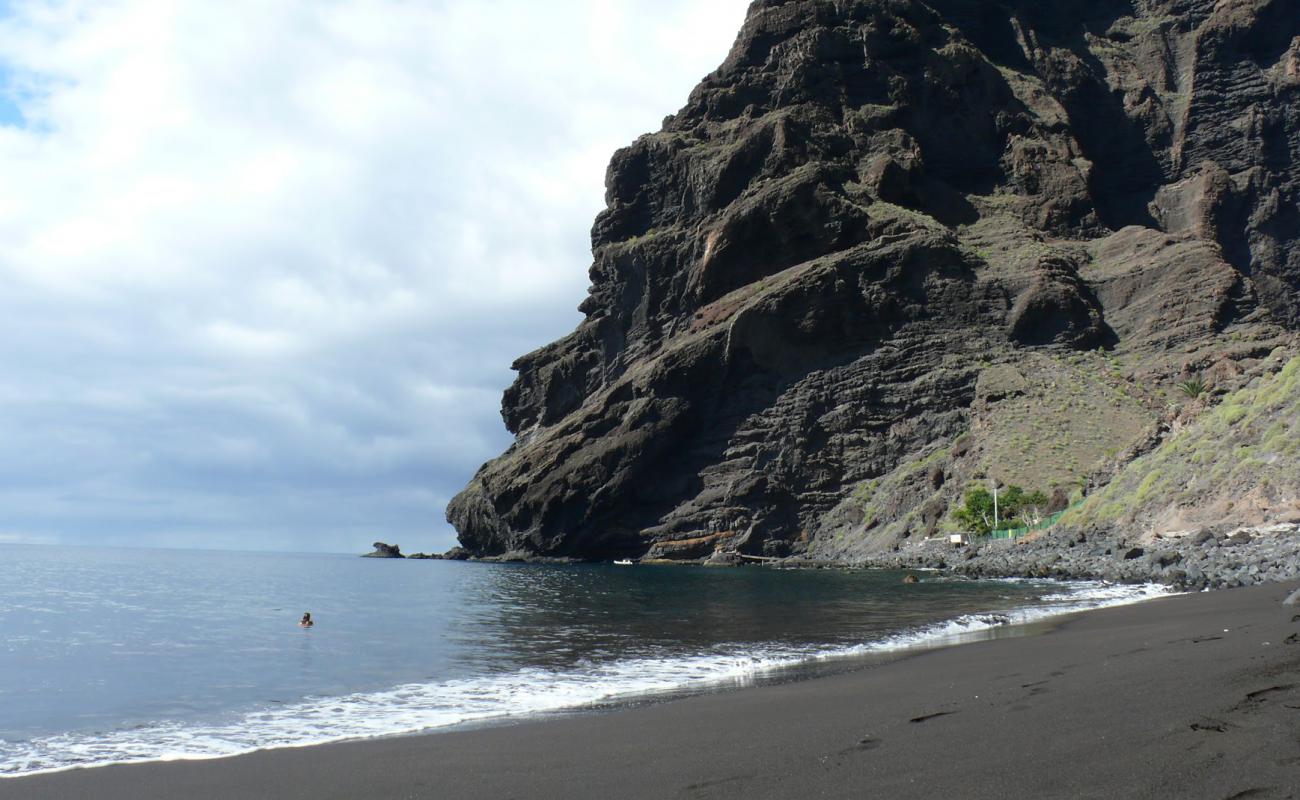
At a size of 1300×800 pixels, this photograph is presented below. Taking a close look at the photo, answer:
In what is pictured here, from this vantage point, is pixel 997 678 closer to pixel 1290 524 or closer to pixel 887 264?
pixel 1290 524

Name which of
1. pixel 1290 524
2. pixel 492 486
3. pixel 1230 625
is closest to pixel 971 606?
pixel 1290 524

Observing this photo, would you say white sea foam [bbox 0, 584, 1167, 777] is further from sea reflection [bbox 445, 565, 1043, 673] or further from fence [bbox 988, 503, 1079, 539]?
fence [bbox 988, 503, 1079, 539]

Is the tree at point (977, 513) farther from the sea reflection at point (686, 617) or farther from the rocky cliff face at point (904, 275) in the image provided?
the sea reflection at point (686, 617)

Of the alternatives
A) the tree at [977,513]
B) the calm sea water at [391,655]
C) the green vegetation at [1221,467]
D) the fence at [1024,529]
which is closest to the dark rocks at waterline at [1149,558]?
the fence at [1024,529]

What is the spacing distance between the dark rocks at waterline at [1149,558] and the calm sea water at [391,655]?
8.63ft

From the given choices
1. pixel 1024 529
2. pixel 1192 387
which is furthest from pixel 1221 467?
pixel 1192 387

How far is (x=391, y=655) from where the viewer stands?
925 inches

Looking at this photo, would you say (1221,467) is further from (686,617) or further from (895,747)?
(895,747)

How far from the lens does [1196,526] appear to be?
143 ft

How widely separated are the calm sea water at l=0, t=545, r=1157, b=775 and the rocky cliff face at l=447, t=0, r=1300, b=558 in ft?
144

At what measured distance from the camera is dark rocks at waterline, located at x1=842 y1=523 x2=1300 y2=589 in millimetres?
30047

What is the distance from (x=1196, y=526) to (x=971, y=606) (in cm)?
1813

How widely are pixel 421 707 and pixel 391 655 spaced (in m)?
8.49

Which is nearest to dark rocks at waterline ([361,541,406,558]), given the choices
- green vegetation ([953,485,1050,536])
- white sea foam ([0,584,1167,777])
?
green vegetation ([953,485,1050,536])
